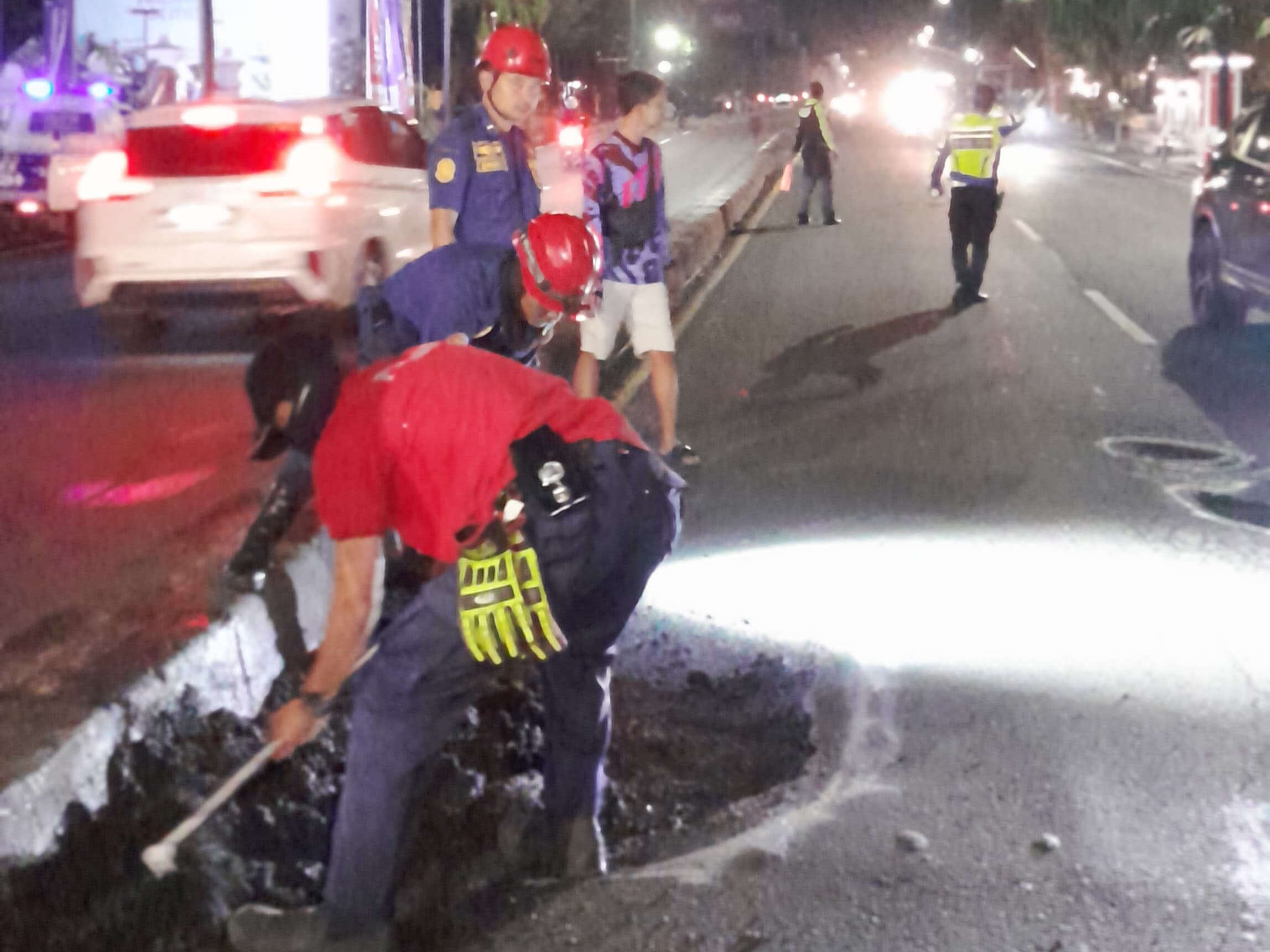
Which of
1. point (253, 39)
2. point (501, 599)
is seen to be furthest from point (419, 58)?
point (501, 599)

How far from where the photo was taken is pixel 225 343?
1066cm

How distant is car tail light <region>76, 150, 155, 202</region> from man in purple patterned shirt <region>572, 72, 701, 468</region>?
4.02 m

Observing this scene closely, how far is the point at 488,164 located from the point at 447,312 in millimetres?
1677

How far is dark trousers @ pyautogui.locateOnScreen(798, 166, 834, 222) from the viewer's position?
1914 cm

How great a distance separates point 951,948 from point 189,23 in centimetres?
1950

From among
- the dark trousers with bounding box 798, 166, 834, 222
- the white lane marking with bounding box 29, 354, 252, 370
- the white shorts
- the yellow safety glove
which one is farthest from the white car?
the dark trousers with bounding box 798, 166, 834, 222

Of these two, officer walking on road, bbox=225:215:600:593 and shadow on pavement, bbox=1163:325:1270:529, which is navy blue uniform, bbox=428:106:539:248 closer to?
officer walking on road, bbox=225:215:600:593

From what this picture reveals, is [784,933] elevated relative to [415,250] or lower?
lower

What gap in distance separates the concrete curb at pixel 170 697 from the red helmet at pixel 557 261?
1611mm

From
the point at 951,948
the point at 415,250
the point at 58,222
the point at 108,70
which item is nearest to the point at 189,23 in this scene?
the point at 108,70

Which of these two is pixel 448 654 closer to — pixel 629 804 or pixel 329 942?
pixel 329 942

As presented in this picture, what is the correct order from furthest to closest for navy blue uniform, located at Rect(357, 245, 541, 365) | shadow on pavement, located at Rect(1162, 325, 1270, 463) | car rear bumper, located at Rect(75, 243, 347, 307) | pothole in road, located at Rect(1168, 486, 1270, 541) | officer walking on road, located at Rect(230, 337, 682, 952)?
1. car rear bumper, located at Rect(75, 243, 347, 307)
2. shadow on pavement, located at Rect(1162, 325, 1270, 463)
3. pothole in road, located at Rect(1168, 486, 1270, 541)
4. navy blue uniform, located at Rect(357, 245, 541, 365)
5. officer walking on road, located at Rect(230, 337, 682, 952)

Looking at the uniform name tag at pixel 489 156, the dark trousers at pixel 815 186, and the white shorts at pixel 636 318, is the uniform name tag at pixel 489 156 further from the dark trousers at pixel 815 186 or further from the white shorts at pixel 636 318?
the dark trousers at pixel 815 186

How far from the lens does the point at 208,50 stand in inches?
766
